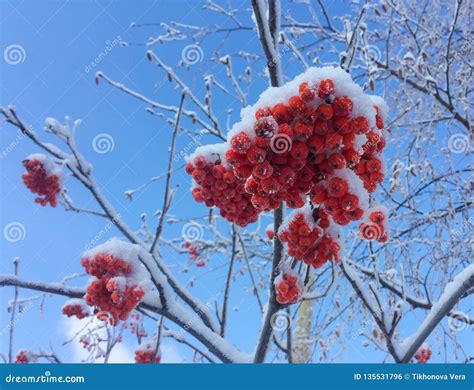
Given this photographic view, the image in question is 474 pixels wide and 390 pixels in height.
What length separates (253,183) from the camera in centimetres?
111

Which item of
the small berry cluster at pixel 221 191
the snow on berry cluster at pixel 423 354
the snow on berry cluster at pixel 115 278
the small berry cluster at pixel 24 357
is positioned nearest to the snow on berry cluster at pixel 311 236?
the small berry cluster at pixel 221 191

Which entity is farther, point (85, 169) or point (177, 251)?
point (177, 251)

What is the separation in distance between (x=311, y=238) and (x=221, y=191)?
1.13ft

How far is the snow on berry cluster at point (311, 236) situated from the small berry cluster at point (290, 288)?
0.10 metres

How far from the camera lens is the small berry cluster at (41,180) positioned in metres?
A: 1.98

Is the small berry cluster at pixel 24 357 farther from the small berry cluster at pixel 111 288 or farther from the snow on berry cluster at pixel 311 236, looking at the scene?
the snow on berry cluster at pixel 311 236

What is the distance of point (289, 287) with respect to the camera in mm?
1389

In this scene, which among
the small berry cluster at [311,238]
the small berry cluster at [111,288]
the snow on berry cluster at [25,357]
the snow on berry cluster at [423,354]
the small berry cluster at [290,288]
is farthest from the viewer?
the snow on berry cluster at [25,357]

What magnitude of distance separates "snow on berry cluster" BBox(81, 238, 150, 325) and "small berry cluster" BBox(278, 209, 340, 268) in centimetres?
55

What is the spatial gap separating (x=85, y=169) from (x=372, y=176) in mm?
1269

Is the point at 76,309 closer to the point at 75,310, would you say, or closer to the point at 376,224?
the point at 75,310

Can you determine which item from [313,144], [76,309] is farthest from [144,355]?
[313,144]
